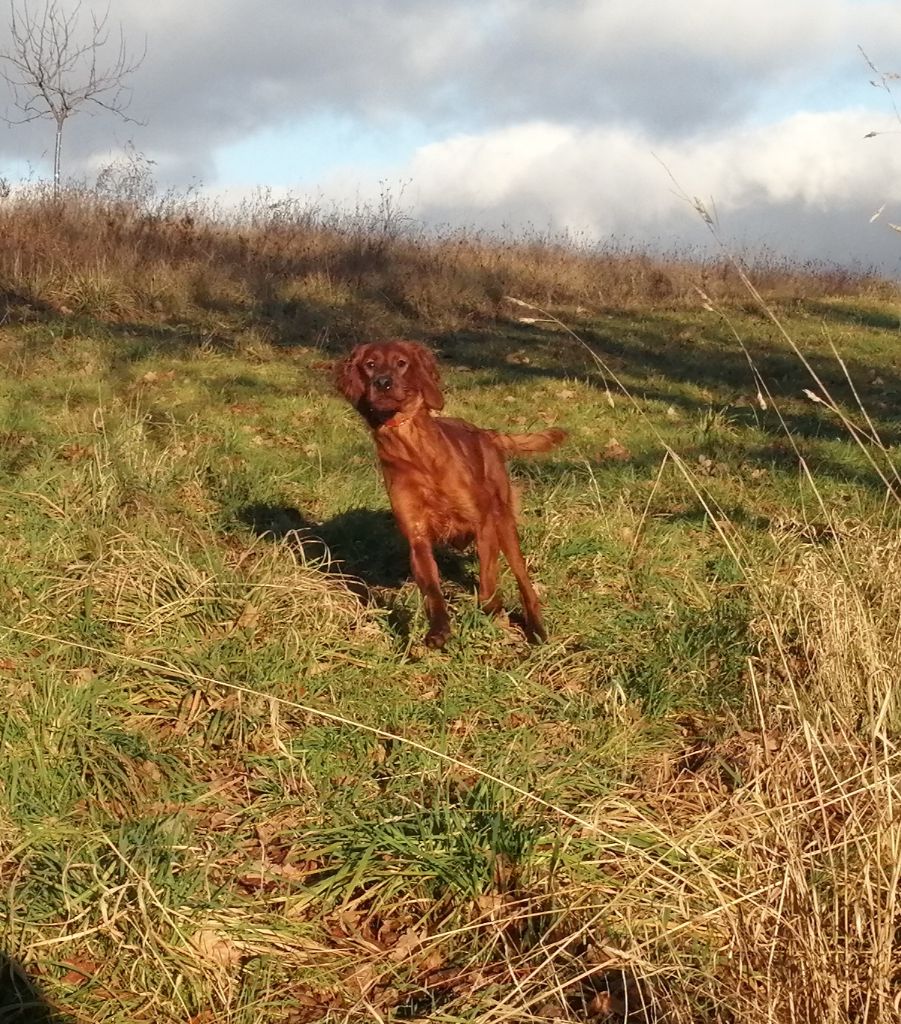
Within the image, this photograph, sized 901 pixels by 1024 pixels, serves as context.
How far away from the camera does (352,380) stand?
3762 mm

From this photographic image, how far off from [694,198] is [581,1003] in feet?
5.61

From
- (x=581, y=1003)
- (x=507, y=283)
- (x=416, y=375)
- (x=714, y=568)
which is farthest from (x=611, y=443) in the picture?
(x=507, y=283)

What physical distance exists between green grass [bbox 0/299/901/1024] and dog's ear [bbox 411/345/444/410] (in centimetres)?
62

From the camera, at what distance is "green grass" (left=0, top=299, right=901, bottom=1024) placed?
7.12 feet

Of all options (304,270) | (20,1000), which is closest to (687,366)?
(304,270)

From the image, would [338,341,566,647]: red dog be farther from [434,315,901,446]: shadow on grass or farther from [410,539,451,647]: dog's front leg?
[434,315,901,446]: shadow on grass

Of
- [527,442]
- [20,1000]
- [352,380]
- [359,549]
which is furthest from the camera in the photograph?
[359,549]

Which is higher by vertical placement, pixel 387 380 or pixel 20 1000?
pixel 387 380

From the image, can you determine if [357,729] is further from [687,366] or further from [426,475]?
[687,366]

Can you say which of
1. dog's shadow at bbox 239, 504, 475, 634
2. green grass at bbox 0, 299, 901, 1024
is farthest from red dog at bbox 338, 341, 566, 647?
dog's shadow at bbox 239, 504, 475, 634

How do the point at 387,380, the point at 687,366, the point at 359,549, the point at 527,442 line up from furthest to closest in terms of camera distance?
the point at 687,366
the point at 359,549
the point at 527,442
the point at 387,380

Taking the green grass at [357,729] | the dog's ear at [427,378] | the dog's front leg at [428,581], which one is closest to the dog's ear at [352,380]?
the dog's ear at [427,378]

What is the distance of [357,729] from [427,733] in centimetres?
21

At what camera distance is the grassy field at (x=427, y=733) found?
204 cm
